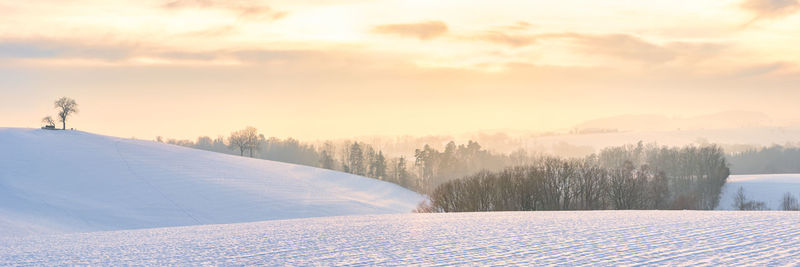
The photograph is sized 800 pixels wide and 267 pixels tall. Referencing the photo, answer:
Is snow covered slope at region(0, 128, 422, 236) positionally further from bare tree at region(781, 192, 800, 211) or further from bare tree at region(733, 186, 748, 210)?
bare tree at region(781, 192, 800, 211)

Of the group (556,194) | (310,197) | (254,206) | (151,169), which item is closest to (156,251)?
(556,194)

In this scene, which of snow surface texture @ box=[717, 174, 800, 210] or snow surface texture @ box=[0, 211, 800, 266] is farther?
snow surface texture @ box=[717, 174, 800, 210]

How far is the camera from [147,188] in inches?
3014

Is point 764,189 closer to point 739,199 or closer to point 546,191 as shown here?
point 739,199

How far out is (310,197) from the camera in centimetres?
8219

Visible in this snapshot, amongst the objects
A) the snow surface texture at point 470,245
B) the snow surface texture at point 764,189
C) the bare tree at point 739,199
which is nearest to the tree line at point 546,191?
the snow surface texture at point 470,245

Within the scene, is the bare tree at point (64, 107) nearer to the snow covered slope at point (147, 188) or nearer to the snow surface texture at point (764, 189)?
the snow covered slope at point (147, 188)

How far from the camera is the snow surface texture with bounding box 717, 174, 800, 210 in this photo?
110 meters

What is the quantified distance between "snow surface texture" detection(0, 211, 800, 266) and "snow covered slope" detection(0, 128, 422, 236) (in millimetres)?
33344

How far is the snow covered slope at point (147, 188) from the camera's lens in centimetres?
6375

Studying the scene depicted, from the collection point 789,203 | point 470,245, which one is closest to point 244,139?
point 789,203

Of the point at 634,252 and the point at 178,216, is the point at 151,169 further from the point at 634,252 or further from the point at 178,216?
the point at 634,252

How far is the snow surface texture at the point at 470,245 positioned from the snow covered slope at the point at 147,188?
3334cm

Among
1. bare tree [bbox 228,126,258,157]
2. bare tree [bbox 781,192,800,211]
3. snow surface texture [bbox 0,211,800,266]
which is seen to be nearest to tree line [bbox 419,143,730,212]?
snow surface texture [bbox 0,211,800,266]
